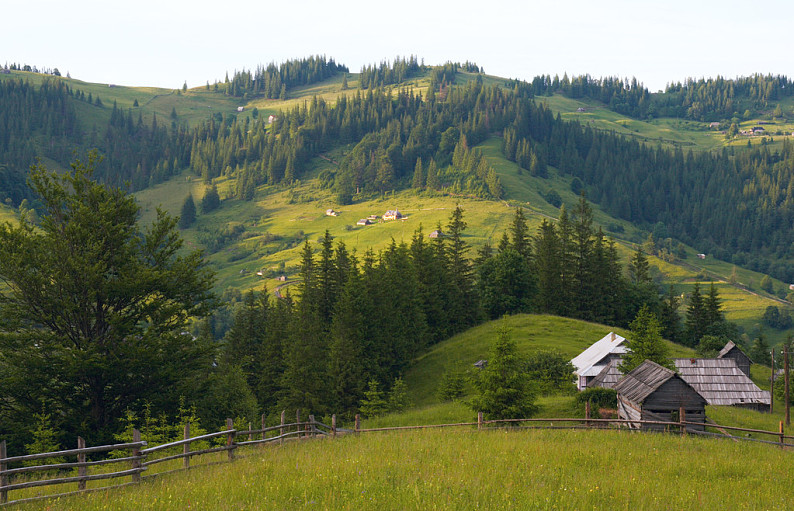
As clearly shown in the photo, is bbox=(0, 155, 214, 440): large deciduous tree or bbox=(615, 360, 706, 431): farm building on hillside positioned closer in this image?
bbox=(0, 155, 214, 440): large deciduous tree

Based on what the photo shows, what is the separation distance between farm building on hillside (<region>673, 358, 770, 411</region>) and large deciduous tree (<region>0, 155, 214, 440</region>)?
4183 centimetres

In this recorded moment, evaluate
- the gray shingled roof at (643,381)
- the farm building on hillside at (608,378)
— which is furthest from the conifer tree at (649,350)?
the gray shingled roof at (643,381)

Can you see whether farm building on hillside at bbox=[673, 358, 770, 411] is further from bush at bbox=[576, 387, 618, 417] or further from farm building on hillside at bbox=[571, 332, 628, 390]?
bush at bbox=[576, 387, 618, 417]

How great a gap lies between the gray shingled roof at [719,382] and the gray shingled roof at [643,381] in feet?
53.5

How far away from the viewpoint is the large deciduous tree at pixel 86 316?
30141 millimetres

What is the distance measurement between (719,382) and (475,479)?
1870 inches

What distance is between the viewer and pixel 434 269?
294 feet

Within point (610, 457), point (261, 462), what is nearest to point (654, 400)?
point (610, 457)

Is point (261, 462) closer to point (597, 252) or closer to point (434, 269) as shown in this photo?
point (434, 269)

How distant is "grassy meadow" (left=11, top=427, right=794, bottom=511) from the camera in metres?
13.8

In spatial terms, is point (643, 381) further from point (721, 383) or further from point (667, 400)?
point (721, 383)

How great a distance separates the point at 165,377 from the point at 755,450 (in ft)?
88.6

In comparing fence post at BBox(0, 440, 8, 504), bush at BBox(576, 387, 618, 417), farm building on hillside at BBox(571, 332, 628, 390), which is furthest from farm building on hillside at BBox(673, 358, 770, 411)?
fence post at BBox(0, 440, 8, 504)

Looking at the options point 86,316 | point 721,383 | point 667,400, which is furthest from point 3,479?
point 721,383
